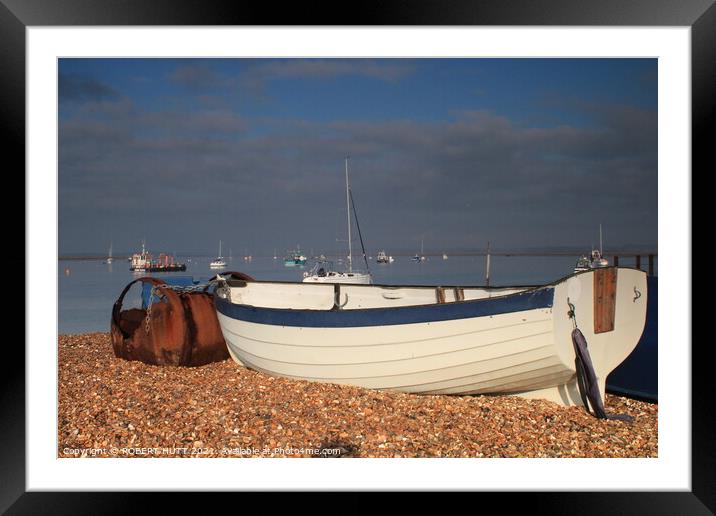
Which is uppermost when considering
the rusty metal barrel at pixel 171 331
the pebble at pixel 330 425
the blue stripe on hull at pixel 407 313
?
the blue stripe on hull at pixel 407 313

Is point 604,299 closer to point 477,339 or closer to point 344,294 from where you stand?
point 477,339

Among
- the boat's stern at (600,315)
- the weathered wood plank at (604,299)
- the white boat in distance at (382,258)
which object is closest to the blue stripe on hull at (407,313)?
the boat's stern at (600,315)

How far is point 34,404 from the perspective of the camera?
4.13 metres

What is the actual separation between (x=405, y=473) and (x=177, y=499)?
1.66m

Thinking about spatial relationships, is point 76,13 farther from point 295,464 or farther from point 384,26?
point 295,464

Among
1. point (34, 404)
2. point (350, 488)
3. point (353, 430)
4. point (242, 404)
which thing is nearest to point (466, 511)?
point (350, 488)

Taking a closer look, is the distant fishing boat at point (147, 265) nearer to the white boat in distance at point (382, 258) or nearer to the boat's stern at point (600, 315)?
the white boat in distance at point (382, 258)

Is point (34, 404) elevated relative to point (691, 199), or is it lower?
lower

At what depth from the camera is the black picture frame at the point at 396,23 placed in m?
3.69

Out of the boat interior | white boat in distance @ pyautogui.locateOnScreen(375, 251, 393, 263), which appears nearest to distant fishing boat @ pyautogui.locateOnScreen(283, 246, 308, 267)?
white boat in distance @ pyautogui.locateOnScreen(375, 251, 393, 263)

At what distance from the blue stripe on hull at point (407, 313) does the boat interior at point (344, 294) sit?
119cm

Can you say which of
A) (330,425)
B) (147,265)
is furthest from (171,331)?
(147,265)

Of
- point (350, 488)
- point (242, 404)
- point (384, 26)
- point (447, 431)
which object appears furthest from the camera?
point (242, 404)

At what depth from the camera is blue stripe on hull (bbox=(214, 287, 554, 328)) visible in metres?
4.68
